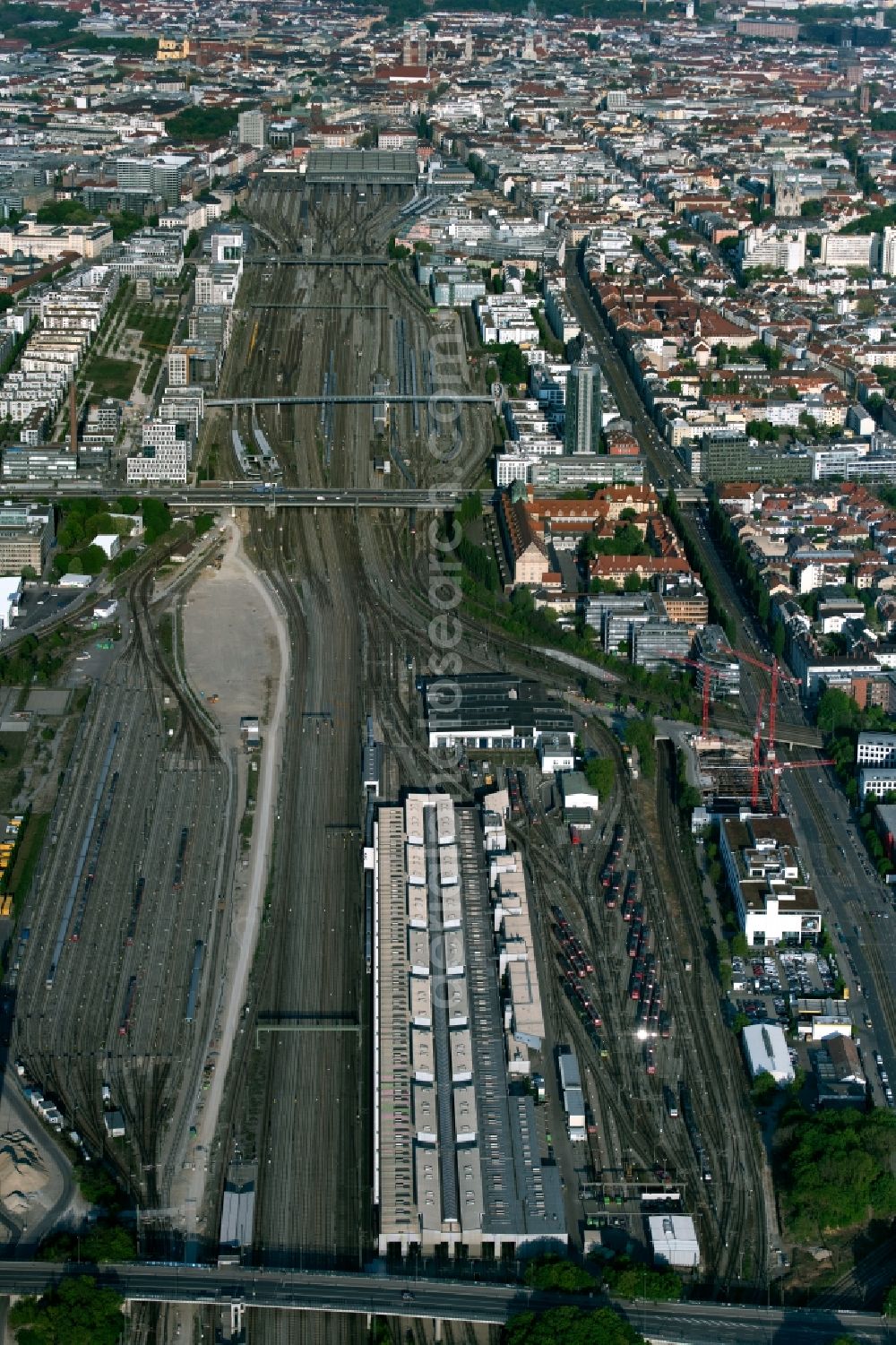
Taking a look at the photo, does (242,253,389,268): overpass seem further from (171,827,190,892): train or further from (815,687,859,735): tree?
(171,827,190,892): train

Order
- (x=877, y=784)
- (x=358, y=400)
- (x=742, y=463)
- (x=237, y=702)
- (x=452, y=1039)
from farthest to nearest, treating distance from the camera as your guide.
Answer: (x=358, y=400) → (x=742, y=463) → (x=237, y=702) → (x=877, y=784) → (x=452, y=1039)

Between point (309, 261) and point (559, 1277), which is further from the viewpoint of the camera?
point (309, 261)

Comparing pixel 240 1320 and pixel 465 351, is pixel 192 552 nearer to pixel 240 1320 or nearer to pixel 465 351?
pixel 465 351

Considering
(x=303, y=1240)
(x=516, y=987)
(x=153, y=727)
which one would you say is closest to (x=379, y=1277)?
(x=303, y=1240)

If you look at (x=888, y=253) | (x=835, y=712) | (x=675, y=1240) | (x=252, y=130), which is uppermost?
(x=252, y=130)

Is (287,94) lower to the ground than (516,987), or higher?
higher

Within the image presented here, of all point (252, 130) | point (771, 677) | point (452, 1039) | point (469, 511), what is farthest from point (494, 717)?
point (252, 130)

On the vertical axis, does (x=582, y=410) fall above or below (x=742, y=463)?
above

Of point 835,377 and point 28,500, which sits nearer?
point 28,500

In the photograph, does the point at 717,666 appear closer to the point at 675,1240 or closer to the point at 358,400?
the point at 675,1240
